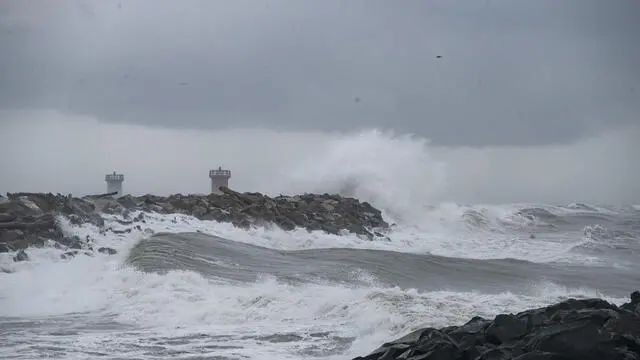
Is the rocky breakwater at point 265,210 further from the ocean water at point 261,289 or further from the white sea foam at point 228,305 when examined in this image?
the white sea foam at point 228,305

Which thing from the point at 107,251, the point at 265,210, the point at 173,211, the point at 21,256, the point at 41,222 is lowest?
the point at 21,256

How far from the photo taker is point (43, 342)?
8.04 meters

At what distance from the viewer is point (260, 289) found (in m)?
11.4

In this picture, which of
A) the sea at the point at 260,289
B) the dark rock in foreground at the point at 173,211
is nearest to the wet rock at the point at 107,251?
the dark rock in foreground at the point at 173,211

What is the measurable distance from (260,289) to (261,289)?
0.7 inches

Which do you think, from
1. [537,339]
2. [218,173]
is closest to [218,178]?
[218,173]

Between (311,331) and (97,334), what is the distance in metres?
2.45

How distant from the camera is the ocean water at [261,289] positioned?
809cm

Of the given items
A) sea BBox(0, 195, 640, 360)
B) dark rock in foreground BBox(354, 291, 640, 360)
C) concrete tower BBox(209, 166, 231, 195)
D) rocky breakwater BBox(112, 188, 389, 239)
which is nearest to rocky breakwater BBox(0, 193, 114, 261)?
sea BBox(0, 195, 640, 360)

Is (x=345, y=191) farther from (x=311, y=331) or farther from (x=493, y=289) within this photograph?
(x=311, y=331)

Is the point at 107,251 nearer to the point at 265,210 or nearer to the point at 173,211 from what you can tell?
the point at 173,211

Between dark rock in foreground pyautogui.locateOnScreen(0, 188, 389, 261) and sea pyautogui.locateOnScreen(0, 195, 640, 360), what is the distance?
0.52m

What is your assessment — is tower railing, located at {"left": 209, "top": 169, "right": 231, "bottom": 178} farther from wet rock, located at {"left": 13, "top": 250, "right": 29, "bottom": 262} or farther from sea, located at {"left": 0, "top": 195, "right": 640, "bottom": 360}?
wet rock, located at {"left": 13, "top": 250, "right": 29, "bottom": 262}

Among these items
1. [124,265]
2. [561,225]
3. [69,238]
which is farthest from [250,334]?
[561,225]
